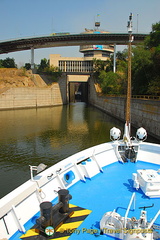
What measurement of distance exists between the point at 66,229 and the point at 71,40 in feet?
272

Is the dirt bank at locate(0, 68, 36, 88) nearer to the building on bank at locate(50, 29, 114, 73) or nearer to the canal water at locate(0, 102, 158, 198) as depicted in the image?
the building on bank at locate(50, 29, 114, 73)

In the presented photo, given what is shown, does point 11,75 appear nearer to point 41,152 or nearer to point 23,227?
point 41,152

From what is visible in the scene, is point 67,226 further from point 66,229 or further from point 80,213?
point 80,213

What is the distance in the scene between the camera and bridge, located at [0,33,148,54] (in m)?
76.8

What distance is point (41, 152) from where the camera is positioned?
24.1m

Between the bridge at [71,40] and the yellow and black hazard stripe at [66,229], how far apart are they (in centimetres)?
7962

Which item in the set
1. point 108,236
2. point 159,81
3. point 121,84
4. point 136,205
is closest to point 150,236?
point 108,236

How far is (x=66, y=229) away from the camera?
20.1 feet

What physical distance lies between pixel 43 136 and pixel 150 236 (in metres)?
28.4

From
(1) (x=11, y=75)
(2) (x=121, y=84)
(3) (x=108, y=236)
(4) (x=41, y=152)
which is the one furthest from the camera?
(1) (x=11, y=75)

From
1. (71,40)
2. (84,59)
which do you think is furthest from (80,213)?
(84,59)

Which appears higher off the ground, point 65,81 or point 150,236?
point 65,81

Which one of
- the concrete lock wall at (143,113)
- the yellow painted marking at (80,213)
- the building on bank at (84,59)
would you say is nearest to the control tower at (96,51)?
the building on bank at (84,59)

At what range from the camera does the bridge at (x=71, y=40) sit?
76.8 metres
